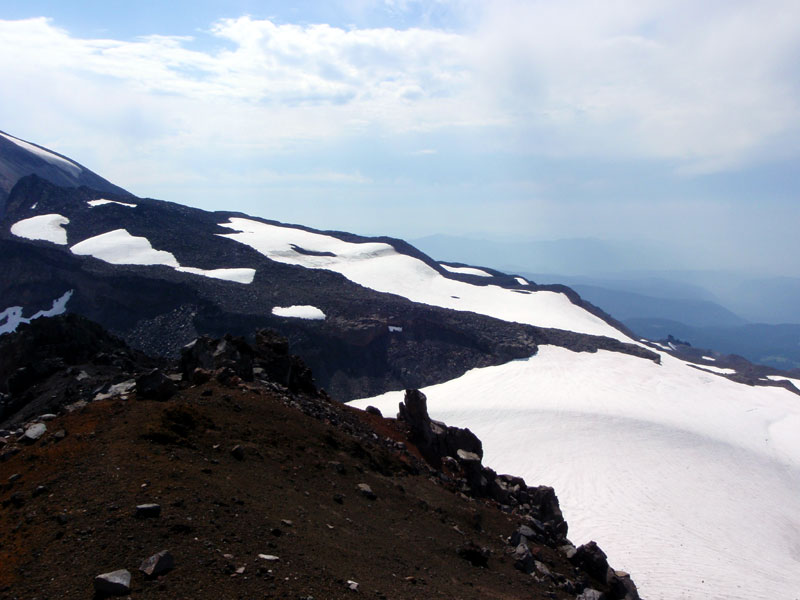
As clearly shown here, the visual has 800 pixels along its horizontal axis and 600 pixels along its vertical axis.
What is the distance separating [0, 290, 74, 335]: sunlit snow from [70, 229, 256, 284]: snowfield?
5874 mm

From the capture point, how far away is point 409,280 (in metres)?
65.6

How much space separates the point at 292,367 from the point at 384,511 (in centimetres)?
689

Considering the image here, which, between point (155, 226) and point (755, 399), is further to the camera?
Answer: point (155, 226)

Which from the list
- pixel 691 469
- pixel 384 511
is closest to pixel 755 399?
pixel 691 469

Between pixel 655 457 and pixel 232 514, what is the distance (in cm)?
2473

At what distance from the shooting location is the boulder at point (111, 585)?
6977 mm

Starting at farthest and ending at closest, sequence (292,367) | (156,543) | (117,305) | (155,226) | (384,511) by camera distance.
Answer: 1. (155,226)
2. (117,305)
3. (292,367)
4. (384,511)
5. (156,543)

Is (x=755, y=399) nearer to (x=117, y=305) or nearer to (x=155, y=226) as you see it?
(x=117, y=305)

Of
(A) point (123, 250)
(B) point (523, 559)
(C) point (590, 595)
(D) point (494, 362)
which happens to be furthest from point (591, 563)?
(A) point (123, 250)

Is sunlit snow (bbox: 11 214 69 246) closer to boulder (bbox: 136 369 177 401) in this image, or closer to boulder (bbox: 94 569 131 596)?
boulder (bbox: 136 369 177 401)

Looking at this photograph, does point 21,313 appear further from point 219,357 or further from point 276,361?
point 219,357

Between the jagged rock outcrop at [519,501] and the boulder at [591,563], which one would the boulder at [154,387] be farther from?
the boulder at [591,563]

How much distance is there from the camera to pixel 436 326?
45875 mm

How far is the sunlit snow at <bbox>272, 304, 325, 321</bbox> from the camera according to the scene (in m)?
44.8
